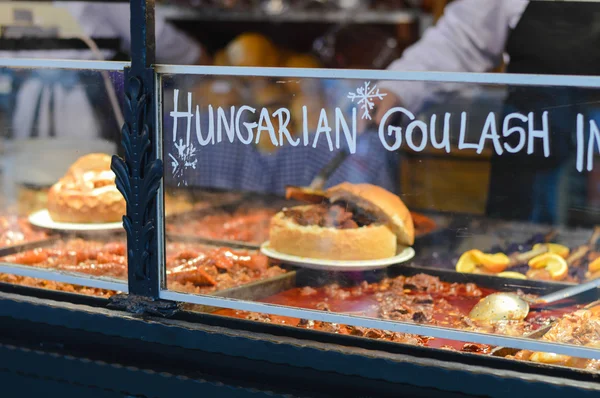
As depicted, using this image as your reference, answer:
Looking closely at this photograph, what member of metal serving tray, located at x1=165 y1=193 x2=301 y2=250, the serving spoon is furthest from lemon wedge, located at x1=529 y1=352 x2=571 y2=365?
metal serving tray, located at x1=165 y1=193 x2=301 y2=250

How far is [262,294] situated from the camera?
6.84ft

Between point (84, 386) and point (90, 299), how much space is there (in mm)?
257

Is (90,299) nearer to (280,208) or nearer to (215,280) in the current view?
(215,280)

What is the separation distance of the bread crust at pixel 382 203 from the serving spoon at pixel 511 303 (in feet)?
1.06

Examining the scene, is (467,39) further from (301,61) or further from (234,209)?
(301,61)

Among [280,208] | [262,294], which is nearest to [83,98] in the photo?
[280,208]

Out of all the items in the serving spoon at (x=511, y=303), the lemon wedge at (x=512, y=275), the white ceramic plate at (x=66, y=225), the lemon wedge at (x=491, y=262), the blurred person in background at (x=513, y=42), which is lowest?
the serving spoon at (x=511, y=303)

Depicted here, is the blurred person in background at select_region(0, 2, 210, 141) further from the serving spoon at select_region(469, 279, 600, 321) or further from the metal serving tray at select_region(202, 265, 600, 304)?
the serving spoon at select_region(469, 279, 600, 321)

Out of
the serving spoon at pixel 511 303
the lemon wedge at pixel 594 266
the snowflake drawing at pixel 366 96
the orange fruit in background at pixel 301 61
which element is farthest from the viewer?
the orange fruit in background at pixel 301 61

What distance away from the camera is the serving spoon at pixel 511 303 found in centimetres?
192

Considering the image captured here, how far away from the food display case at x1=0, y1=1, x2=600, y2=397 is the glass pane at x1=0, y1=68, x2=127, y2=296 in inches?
1.4

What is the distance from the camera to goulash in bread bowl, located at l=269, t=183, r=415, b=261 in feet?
7.09

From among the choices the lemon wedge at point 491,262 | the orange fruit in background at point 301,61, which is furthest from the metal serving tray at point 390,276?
the orange fruit in background at point 301,61

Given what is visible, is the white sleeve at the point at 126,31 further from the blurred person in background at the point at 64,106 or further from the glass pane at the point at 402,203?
the glass pane at the point at 402,203
